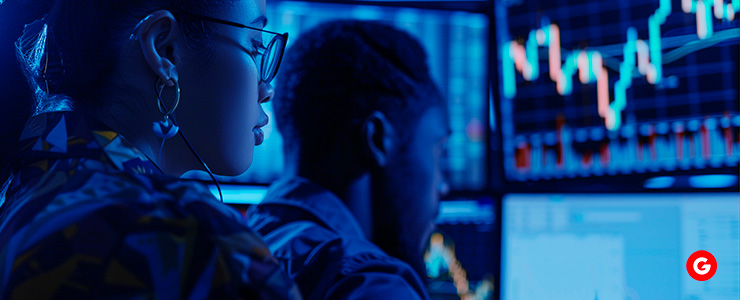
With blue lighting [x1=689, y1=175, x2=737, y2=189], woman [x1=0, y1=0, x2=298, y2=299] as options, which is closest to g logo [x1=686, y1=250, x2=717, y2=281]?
blue lighting [x1=689, y1=175, x2=737, y2=189]

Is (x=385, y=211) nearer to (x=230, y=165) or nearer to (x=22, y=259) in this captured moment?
(x=230, y=165)

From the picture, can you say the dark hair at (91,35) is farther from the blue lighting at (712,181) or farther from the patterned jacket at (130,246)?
the blue lighting at (712,181)

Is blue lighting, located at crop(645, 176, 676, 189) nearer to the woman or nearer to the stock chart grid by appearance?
the stock chart grid

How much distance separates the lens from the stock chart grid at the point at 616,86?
3.96 feet

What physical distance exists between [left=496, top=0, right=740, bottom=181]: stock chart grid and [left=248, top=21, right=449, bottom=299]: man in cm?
18

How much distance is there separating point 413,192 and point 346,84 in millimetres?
263

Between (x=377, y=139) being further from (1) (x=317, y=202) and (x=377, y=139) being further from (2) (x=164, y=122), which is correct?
(2) (x=164, y=122)

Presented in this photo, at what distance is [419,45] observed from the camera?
1.43m

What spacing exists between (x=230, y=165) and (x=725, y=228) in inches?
32.6

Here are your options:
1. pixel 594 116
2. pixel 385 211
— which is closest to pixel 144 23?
pixel 385 211

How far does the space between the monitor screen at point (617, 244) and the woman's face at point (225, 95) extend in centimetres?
63

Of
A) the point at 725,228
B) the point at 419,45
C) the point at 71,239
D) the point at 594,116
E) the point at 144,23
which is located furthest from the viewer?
the point at 419,45

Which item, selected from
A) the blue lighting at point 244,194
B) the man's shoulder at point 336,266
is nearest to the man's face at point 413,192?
the man's shoulder at point 336,266

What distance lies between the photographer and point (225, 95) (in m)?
0.84
